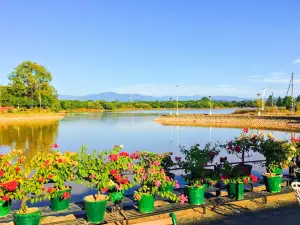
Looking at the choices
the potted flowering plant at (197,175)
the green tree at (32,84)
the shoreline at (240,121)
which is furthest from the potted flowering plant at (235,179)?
the green tree at (32,84)

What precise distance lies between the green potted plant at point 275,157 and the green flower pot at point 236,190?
96cm

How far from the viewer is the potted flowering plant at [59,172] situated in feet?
18.4

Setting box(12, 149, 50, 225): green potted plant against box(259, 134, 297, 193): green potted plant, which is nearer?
box(12, 149, 50, 225): green potted plant

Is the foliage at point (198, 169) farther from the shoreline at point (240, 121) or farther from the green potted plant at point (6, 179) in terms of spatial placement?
the shoreline at point (240, 121)

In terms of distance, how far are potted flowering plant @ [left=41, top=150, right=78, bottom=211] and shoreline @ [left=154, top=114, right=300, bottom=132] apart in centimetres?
4654

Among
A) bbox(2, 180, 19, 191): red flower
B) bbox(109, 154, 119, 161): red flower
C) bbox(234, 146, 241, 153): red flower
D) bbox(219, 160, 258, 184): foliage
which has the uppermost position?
bbox(109, 154, 119, 161): red flower

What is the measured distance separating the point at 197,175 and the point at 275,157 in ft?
7.57

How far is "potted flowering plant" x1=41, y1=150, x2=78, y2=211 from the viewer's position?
5.60 meters

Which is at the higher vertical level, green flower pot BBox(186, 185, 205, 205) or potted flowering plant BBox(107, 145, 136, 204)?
potted flowering plant BBox(107, 145, 136, 204)

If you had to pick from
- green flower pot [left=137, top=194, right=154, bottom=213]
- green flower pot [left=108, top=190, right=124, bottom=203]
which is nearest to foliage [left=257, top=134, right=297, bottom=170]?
green flower pot [left=137, top=194, right=154, bottom=213]

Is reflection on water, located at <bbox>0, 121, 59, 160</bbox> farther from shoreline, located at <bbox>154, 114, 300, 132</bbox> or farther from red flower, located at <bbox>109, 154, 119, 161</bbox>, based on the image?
shoreline, located at <bbox>154, 114, 300, 132</bbox>

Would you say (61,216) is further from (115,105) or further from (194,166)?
(115,105)

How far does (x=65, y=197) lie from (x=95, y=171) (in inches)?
30.9

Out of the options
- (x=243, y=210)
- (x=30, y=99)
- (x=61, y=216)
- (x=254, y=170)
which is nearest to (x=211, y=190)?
(x=243, y=210)
